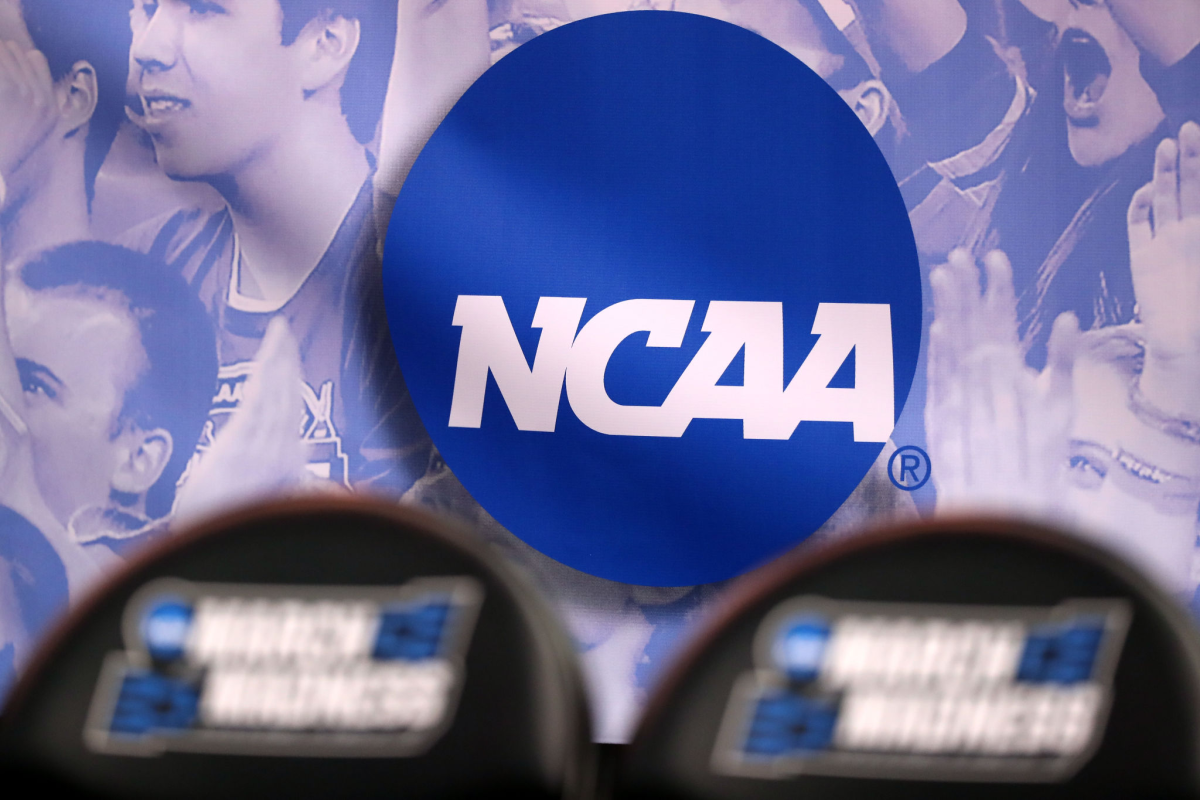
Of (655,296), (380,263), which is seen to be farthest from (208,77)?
(655,296)

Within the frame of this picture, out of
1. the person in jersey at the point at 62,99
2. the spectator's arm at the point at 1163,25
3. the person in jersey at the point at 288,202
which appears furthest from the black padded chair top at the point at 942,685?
the person in jersey at the point at 62,99

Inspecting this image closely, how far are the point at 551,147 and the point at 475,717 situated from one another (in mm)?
1018

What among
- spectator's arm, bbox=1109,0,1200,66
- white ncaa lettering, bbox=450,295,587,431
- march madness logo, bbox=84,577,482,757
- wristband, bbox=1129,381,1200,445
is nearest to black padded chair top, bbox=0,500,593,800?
march madness logo, bbox=84,577,482,757

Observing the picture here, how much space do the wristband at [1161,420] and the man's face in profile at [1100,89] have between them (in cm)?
33

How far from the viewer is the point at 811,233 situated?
3.97 feet

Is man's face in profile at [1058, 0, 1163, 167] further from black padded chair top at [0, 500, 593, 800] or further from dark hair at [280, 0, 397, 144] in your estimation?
black padded chair top at [0, 500, 593, 800]

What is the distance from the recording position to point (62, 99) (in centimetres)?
128

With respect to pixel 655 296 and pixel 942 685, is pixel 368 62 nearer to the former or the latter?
pixel 655 296

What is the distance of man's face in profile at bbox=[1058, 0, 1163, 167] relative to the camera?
1.19 m

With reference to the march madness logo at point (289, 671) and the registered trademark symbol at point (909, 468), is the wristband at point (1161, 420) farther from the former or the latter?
the march madness logo at point (289, 671)

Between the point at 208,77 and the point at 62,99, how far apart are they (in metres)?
0.22

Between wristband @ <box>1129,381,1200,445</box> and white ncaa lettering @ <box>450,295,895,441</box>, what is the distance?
334 mm

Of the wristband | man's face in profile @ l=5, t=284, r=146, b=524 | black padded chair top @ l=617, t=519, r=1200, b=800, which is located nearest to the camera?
black padded chair top @ l=617, t=519, r=1200, b=800

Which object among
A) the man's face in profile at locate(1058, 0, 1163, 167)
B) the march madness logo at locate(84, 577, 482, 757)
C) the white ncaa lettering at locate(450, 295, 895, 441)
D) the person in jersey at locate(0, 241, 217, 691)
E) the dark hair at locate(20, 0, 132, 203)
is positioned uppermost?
the man's face in profile at locate(1058, 0, 1163, 167)
